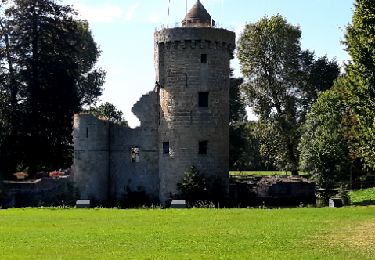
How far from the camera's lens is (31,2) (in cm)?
5178

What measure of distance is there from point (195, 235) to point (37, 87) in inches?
1245

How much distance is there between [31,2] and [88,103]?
18.3 m

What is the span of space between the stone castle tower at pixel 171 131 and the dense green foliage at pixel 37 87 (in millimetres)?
7338

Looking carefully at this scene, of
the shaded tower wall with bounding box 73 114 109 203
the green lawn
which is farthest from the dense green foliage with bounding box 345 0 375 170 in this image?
the shaded tower wall with bounding box 73 114 109 203

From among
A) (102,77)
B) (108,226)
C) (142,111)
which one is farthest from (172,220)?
(102,77)

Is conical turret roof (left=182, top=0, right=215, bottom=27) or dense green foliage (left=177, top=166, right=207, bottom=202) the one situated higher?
conical turret roof (left=182, top=0, right=215, bottom=27)

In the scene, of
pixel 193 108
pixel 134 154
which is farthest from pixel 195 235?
pixel 134 154

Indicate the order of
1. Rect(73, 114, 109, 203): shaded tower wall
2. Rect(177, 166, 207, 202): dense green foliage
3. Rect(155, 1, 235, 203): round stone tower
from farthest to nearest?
Rect(73, 114, 109, 203): shaded tower wall → Rect(155, 1, 235, 203): round stone tower → Rect(177, 166, 207, 202): dense green foliage

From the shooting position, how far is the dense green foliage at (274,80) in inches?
2384

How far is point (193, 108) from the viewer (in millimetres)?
40938

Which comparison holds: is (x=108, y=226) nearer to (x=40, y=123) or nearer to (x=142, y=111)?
(x=142, y=111)

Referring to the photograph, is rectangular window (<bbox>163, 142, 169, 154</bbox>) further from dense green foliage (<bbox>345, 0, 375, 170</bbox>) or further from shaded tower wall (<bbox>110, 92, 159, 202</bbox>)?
dense green foliage (<bbox>345, 0, 375, 170</bbox>)

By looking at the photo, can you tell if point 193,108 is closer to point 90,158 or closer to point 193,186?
point 193,186

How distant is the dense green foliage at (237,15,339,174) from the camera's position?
60562 millimetres
